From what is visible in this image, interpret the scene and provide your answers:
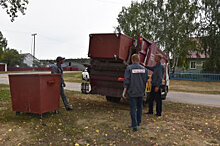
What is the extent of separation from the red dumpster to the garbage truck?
1646 mm

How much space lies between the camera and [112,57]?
245 inches

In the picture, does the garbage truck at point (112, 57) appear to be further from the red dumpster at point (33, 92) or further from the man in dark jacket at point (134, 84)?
the red dumpster at point (33, 92)

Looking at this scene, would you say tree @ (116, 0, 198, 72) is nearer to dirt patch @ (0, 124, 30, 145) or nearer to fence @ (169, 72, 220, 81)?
fence @ (169, 72, 220, 81)

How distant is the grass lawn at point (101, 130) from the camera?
161 inches

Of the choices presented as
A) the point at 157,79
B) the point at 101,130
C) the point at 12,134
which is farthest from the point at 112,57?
the point at 12,134

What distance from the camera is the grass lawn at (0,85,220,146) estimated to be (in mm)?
4086

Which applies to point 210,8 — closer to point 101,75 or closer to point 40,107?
point 101,75

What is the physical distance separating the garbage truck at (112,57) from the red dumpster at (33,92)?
64.8 inches

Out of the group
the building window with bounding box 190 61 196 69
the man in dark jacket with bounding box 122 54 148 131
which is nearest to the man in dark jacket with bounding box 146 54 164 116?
the man in dark jacket with bounding box 122 54 148 131

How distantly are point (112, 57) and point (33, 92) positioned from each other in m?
2.44

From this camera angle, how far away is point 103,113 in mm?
6367

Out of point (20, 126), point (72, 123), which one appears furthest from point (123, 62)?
point (20, 126)

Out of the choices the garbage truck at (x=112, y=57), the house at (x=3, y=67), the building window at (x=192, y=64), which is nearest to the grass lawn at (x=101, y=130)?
the garbage truck at (x=112, y=57)

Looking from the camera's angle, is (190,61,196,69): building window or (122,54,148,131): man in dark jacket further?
(190,61,196,69): building window
